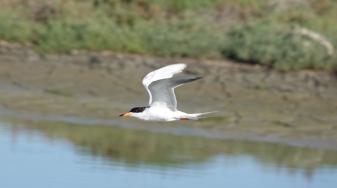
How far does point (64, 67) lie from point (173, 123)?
2.50 metres

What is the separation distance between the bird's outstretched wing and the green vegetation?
621 cm

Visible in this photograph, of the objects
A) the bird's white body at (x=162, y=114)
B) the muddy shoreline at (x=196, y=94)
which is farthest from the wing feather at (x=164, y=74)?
the muddy shoreline at (x=196, y=94)

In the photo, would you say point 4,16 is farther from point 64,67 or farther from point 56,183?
point 56,183

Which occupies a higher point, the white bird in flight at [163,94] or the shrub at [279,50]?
the shrub at [279,50]

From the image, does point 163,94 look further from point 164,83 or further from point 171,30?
point 171,30

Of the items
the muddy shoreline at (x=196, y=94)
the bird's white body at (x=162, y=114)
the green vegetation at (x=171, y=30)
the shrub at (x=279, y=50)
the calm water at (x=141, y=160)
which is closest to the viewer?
the bird's white body at (x=162, y=114)

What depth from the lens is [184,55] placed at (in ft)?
63.4

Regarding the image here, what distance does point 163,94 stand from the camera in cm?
1279

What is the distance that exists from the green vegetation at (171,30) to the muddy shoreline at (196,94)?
0.58ft

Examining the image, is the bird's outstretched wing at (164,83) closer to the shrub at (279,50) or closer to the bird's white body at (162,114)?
the bird's white body at (162,114)

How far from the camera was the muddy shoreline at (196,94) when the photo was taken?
54.5ft

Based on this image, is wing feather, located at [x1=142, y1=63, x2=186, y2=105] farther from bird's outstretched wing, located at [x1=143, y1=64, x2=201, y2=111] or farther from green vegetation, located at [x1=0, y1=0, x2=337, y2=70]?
green vegetation, located at [x1=0, y1=0, x2=337, y2=70]

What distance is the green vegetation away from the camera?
62.2 ft

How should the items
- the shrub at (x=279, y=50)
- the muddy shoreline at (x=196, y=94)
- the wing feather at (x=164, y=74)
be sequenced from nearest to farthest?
the wing feather at (x=164, y=74) < the muddy shoreline at (x=196, y=94) < the shrub at (x=279, y=50)
